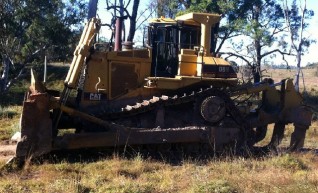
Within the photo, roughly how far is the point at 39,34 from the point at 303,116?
19.5 metres

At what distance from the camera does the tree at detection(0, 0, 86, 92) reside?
25984 mm

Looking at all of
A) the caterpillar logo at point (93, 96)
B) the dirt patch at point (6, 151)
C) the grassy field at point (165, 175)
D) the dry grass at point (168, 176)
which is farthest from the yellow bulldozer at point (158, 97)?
the dirt patch at point (6, 151)

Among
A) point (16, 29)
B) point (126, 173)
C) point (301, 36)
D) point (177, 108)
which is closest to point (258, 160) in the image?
point (177, 108)

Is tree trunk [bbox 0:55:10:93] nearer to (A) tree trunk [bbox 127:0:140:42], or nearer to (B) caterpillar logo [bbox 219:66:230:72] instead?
(A) tree trunk [bbox 127:0:140:42]

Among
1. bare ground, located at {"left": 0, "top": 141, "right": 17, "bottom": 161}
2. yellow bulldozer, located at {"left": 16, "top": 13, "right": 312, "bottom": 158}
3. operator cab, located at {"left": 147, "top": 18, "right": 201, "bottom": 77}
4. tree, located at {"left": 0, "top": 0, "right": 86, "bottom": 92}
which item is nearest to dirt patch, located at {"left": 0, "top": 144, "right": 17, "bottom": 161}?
bare ground, located at {"left": 0, "top": 141, "right": 17, "bottom": 161}

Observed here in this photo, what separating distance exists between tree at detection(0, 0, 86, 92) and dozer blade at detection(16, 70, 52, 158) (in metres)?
18.0

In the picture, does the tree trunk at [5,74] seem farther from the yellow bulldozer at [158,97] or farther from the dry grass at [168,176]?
the dry grass at [168,176]

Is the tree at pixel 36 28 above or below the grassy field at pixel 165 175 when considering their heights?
above

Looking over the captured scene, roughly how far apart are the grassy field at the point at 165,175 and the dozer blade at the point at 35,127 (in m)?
0.30

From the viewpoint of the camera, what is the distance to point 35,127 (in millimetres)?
9156

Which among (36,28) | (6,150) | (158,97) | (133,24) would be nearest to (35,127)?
(6,150)

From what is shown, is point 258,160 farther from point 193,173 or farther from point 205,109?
point 193,173

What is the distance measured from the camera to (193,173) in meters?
8.62

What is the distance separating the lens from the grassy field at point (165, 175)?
736cm
